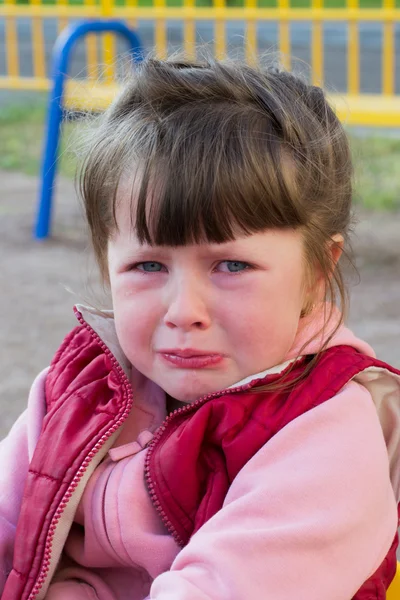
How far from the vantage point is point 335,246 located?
1.49 m

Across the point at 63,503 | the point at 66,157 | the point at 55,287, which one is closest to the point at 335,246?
the point at 63,503

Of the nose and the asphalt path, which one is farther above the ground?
the nose

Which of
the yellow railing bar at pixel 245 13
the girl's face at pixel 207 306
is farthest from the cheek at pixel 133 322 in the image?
the yellow railing bar at pixel 245 13

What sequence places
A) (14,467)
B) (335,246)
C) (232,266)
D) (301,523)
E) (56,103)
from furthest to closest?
1. (56,103)
2. (14,467)
3. (335,246)
4. (232,266)
5. (301,523)

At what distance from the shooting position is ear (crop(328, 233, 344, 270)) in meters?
1.47

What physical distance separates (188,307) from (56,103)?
3303mm

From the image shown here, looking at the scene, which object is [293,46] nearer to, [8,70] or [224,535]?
[8,70]

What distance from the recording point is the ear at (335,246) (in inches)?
58.0

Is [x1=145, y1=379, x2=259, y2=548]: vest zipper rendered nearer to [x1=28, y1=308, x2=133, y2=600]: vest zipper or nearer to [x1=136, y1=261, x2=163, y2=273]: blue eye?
[x1=28, y1=308, x2=133, y2=600]: vest zipper

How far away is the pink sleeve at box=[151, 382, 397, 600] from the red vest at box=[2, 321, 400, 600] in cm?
4

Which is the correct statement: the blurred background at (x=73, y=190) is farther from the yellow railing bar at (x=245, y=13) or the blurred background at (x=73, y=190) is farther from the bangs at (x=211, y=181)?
the bangs at (x=211, y=181)

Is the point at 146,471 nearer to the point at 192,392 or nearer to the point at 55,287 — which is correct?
the point at 192,392

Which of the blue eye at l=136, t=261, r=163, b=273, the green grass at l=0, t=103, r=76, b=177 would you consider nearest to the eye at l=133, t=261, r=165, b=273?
the blue eye at l=136, t=261, r=163, b=273

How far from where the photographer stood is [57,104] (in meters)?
4.47
